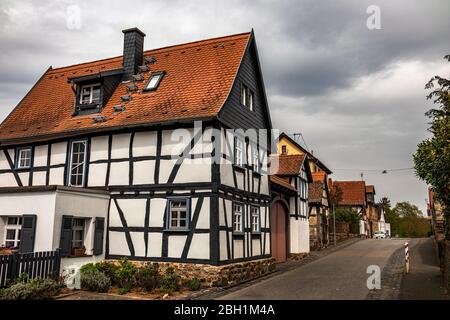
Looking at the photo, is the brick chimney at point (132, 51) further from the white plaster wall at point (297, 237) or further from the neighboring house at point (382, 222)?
the neighboring house at point (382, 222)

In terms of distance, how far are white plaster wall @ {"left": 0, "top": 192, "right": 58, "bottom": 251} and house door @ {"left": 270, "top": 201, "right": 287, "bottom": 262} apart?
38.6ft

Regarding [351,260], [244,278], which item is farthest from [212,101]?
[351,260]

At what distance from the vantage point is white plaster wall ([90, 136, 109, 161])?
17062 millimetres

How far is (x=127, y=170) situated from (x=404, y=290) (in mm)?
10744

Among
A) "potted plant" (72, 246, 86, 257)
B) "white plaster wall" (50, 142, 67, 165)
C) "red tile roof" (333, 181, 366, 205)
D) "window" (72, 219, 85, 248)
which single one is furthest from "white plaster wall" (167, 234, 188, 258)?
"red tile roof" (333, 181, 366, 205)

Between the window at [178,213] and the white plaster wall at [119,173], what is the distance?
2252 mm

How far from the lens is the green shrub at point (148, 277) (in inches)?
528

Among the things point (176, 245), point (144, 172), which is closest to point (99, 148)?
point (144, 172)

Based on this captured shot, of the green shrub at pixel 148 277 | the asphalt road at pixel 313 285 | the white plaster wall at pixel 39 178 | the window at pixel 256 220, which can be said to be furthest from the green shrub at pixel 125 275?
the window at pixel 256 220

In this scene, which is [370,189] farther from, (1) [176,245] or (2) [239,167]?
(1) [176,245]

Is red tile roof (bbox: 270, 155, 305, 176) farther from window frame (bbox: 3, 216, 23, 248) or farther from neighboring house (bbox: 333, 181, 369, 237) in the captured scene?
neighboring house (bbox: 333, 181, 369, 237)

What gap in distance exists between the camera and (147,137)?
53.3ft

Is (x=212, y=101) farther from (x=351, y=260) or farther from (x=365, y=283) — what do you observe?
(x=351, y=260)

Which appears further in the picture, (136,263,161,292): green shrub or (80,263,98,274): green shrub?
(80,263,98,274): green shrub
